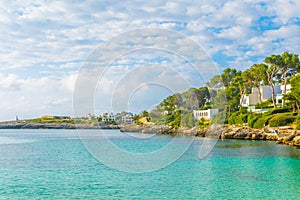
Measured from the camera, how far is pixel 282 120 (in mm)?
50281

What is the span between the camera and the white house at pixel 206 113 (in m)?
75.2

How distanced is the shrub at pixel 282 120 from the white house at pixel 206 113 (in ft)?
75.8

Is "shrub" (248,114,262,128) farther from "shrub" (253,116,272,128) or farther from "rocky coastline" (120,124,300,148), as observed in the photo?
"rocky coastline" (120,124,300,148)

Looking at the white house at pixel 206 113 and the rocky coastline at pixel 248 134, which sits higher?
the white house at pixel 206 113

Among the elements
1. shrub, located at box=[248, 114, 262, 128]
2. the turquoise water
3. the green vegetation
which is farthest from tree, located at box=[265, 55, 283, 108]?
the turquoise water

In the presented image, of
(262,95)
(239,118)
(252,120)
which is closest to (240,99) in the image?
(262,95)

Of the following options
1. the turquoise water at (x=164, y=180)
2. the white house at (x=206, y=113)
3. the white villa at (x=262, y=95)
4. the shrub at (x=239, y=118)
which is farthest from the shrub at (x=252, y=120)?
the turquoise water at (x=164, y=180)

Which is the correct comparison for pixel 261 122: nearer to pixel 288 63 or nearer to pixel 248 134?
pixel 248 134

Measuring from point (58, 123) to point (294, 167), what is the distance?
493 feet

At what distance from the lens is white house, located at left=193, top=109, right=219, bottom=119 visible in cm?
→ 7519

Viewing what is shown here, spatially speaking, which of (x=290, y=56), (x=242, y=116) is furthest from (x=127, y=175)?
(x=290, y=56)

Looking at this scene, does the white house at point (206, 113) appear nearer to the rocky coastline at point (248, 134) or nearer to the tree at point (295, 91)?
the rocky coastline at point (248, 134)

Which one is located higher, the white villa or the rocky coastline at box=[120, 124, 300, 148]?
the white villa

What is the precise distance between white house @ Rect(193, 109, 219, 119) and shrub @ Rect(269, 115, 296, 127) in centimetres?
2312
